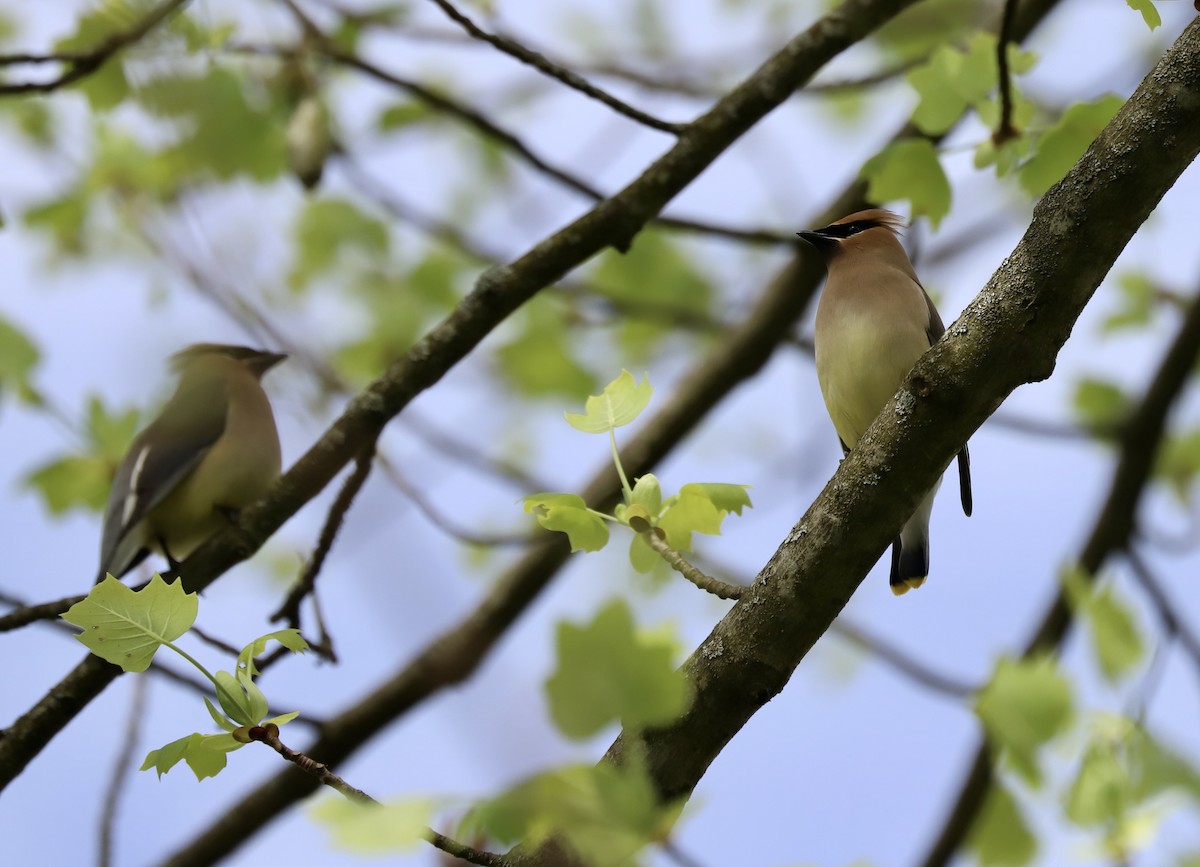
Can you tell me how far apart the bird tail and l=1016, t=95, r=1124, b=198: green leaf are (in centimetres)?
133

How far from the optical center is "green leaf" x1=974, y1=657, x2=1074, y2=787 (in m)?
2.54

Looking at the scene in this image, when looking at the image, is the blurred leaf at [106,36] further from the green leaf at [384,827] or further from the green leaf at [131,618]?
the green leaf at [384,827]

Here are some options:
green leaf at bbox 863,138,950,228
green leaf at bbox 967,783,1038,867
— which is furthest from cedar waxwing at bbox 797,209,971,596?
green leaf at bbox 967,783,1038,867

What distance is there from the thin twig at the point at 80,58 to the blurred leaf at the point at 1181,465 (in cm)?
566

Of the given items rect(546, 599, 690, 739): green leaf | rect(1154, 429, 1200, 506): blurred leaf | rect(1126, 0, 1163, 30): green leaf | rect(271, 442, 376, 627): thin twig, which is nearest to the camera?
rect(546, 599, 690, 739): green leaf

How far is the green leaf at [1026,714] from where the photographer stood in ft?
8.35

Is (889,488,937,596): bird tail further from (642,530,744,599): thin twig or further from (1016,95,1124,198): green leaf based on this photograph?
(642,530,744,599): thin twig

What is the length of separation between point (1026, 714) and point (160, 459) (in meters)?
3.73

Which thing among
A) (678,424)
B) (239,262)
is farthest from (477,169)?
(239,262)

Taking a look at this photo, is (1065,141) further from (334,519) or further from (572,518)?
(334,519)

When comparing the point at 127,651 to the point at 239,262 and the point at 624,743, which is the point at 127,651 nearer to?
the point at 624,743

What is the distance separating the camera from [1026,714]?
101 inches

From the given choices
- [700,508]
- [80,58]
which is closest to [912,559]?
[700,508]

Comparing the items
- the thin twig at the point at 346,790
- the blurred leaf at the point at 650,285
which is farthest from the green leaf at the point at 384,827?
the blurred leaf at the point at 650,285
